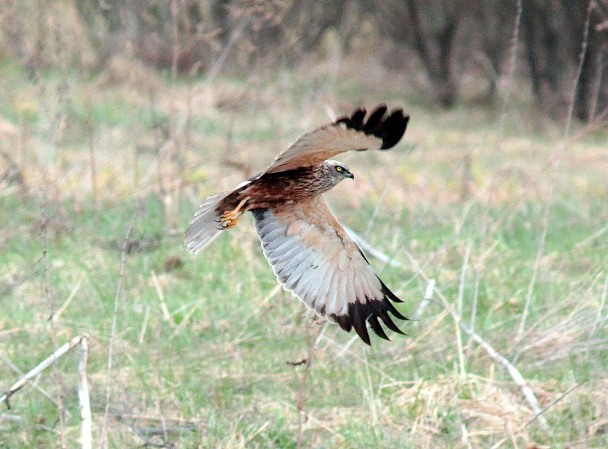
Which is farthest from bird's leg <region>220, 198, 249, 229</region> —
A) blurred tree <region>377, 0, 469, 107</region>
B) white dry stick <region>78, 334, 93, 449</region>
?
blurred tree <region>377, 0, 469, 107</region>

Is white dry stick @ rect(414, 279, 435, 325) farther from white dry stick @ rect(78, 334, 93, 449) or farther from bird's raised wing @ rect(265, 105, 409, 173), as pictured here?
white dry stick @ rect(78, 334, 93, 449)

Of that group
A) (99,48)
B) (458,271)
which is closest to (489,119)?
(99,48)

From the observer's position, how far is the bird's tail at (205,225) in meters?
4.44

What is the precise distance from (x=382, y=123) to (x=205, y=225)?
4.98 feet

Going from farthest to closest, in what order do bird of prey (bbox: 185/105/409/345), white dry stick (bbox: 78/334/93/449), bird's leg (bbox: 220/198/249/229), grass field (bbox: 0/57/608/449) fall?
bird's leg (bbox: 220/198/249/229) → bird of prey (bbox: 185/105/409/345) → grass field (bbox: 0/57/608/449) → white dry stick (bbox: 78/334/93/449)

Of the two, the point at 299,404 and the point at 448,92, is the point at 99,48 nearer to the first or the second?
the point at 448,92

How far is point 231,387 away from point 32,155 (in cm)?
371

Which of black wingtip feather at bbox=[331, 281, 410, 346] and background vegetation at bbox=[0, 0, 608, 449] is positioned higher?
black wingtip feather at bbox=[331, 281, 410, 346]

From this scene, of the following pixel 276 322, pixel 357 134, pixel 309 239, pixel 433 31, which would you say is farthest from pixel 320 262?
pixel 433 31

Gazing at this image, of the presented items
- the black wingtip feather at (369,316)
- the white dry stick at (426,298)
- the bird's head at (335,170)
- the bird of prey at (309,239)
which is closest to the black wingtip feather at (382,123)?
the bird of prey at (309,239)

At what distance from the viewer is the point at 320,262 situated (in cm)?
436

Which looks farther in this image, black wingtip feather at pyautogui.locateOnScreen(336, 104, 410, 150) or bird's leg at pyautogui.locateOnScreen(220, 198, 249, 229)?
bird's leg at pyautogui.locateOnScreen(220, 198, 249, 229)

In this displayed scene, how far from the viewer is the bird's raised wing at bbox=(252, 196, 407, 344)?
4.15 metres

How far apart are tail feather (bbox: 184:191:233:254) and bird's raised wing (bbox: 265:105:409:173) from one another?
0.98m
